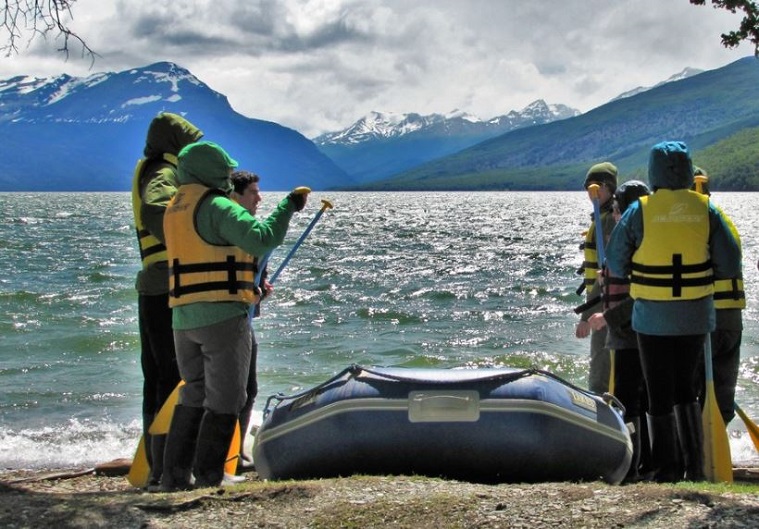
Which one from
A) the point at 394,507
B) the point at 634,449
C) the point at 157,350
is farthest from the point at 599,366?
the point at 157,350

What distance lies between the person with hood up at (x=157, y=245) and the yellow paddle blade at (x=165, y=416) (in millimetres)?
61

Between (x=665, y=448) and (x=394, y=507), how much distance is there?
244 centimetres

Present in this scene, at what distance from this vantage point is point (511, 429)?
18.6 ft

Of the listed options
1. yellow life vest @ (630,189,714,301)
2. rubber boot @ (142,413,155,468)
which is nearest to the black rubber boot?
yellow life vest @ (630,189,714,301)

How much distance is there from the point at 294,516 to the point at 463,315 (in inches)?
742

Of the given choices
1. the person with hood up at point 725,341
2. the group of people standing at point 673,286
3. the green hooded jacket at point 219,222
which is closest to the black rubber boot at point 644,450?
the group of people standing at point 673,286

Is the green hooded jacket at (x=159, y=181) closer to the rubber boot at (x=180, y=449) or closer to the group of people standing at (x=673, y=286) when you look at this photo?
the rubber boot at (x=180, y=449)

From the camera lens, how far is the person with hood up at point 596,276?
306 inches

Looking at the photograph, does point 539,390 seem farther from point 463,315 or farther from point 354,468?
point 463,315

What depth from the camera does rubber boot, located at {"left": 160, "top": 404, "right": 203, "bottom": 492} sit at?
595 centimetres

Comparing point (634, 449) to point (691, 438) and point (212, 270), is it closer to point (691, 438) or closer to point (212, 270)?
point (691, 438)

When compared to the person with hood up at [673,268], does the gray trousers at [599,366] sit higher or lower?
lower

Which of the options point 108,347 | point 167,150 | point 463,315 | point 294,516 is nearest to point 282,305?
point 463,315

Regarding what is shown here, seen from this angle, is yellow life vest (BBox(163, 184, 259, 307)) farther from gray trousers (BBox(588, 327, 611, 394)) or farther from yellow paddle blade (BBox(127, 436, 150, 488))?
gray trousers (BBox(588, 327, 611, 394))
